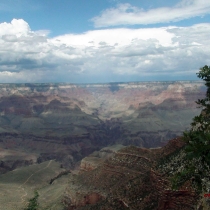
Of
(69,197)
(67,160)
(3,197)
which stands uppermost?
(69,197)

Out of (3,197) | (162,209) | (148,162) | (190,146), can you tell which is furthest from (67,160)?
(190,146)

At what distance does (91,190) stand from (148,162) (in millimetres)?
10781

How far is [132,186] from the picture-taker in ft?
149

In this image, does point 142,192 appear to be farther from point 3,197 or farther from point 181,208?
point 3,197

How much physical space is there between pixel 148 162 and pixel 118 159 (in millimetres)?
9007

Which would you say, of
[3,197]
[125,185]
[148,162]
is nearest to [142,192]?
[125,185]

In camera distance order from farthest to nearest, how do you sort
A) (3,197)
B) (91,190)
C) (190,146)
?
(3,197) < (91,190) < (190,146)

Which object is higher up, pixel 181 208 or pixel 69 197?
pixel 181 208

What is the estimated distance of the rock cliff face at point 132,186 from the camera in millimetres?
32625

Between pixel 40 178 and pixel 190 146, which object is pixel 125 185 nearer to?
pixel 190 146

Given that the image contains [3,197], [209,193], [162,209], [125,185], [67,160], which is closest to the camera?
[209,193]

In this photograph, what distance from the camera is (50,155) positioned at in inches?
7160

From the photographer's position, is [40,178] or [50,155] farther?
[50,155]

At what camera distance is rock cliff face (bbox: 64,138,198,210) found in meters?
32.6
